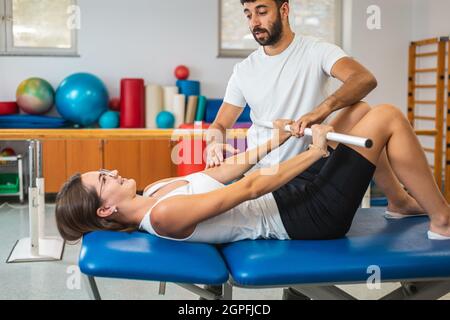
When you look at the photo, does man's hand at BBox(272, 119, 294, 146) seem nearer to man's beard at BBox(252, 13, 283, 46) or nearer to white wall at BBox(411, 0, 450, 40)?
man's beard at BBox(252, 13, 283, 46)

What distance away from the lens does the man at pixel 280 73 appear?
2408 millimetres

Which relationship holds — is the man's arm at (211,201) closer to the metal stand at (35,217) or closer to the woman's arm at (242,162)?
the woman's arm at (242,162)

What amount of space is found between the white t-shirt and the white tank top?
418mm

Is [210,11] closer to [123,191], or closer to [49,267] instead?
[49,267]

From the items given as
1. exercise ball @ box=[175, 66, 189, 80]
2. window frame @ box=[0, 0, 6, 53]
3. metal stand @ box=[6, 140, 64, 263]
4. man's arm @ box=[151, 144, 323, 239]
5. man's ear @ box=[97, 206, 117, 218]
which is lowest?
metal stand @ box=[6, 140, 64, 263]

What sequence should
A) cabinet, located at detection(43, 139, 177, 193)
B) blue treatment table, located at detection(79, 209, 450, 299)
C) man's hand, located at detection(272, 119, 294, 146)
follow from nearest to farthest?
1. blue treatment table, located at detection(79, 209, 450, 299)
2. man's hand, located at detection(272, 119, 294, 146)
3. cabinet, located at detection(43, 139, 177, 193)

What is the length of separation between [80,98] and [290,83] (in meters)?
3.62

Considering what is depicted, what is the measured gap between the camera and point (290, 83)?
247 centimetres

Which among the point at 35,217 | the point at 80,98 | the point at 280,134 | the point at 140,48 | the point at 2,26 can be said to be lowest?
the point at 35,217

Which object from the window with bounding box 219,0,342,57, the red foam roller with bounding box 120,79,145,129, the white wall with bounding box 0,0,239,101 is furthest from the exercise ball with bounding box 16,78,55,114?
the window with bounding box 219,0,342,57

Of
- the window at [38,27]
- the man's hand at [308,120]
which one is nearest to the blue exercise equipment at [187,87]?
the window at [38,27]

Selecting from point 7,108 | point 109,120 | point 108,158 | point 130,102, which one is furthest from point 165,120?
point 7,108

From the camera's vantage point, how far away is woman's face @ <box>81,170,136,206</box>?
6.40 ft

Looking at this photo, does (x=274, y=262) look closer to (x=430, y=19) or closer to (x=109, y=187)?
(x=109, y=187)
